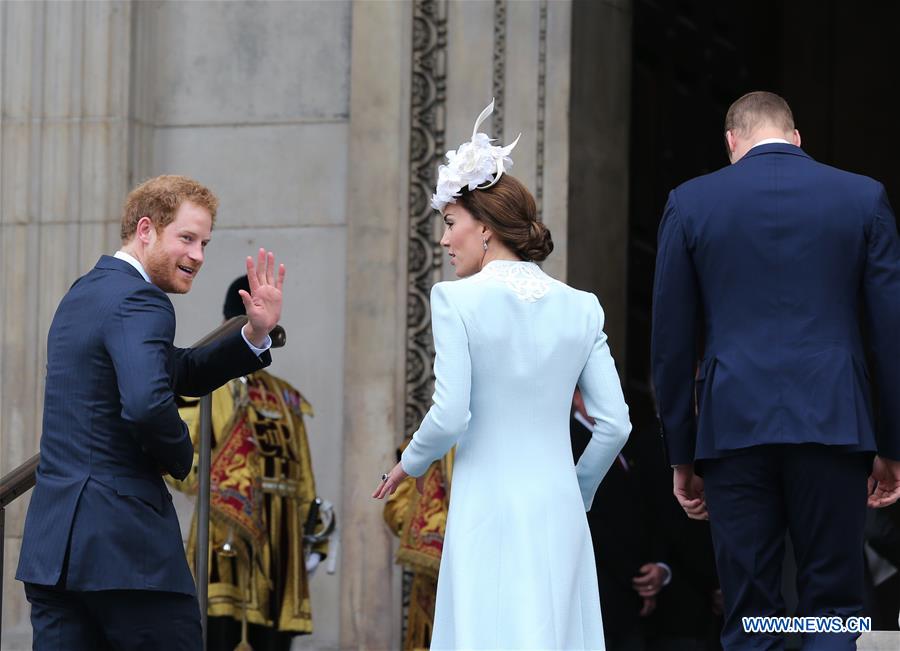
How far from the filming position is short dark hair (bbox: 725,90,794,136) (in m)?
6.36

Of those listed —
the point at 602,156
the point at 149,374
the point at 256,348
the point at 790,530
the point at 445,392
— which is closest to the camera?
the point at 149,374

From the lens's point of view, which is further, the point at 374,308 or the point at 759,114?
the point at 374,308

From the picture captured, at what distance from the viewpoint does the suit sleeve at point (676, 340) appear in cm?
619

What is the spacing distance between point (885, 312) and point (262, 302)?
178 cm

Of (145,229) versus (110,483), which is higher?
(145,229)

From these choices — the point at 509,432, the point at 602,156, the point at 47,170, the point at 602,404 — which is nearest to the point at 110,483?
the point at 509,432

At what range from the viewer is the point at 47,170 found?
35.1 ft

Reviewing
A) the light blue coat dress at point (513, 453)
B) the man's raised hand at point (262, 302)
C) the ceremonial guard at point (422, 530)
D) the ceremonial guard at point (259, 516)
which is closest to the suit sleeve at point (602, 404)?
the light blue coat dress at point (513, 453)

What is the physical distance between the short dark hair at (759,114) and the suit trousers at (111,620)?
7.06 feet

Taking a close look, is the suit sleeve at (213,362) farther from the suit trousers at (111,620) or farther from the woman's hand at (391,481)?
the suit trousers at (111,620)

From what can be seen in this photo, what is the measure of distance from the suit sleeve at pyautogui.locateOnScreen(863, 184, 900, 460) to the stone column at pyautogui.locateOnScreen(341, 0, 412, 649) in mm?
4203

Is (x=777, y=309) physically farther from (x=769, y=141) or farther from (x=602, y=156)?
(x=602, y=156)

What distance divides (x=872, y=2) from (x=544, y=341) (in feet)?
31.5

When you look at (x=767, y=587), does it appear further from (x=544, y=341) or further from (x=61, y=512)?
(x=61, y=512)
